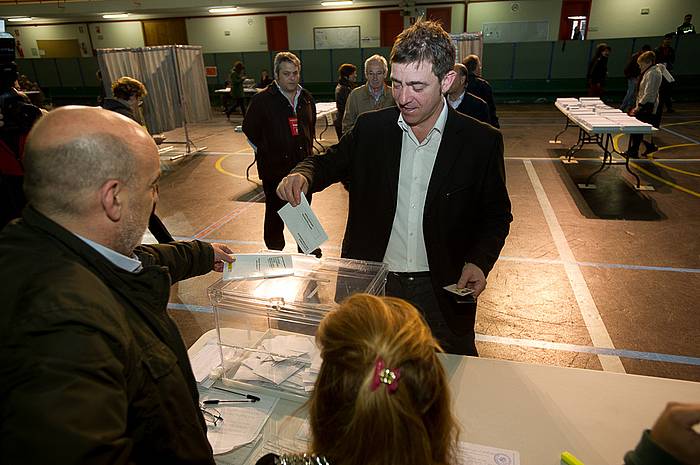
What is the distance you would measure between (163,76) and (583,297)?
32.0ft

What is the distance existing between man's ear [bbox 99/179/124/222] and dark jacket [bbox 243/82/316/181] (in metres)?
3.97

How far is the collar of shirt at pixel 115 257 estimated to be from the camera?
4.06ft

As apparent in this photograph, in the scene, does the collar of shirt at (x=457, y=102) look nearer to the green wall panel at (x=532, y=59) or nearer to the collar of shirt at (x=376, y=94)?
the collar of shirt at (x=376, y=94)

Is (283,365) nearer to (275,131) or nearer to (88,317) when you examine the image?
(88,317)

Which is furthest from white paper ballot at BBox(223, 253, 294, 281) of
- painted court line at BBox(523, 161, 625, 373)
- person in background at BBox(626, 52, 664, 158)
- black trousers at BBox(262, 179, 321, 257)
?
person in background at BBox(626, 52, 664, 158)

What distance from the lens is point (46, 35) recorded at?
23891mm

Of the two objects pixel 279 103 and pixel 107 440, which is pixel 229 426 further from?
pixel 279 103

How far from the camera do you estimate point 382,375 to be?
1.01 metres

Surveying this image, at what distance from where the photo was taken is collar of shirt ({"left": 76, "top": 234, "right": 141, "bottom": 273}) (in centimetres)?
124

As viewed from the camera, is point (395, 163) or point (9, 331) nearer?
point (9, 331)

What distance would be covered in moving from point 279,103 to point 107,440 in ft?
15.0

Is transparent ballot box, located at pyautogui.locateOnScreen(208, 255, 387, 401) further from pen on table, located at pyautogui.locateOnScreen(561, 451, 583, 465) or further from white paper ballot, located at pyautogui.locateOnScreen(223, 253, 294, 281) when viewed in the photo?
pen on table, located at pyautogui.locateOnScreen(561, 451, 583, 465)

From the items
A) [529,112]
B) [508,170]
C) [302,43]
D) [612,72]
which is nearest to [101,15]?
[302,43]

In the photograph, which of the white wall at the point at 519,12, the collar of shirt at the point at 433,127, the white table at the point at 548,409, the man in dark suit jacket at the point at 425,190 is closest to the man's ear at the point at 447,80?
the man in dark suit jacket at the point at 425,190
